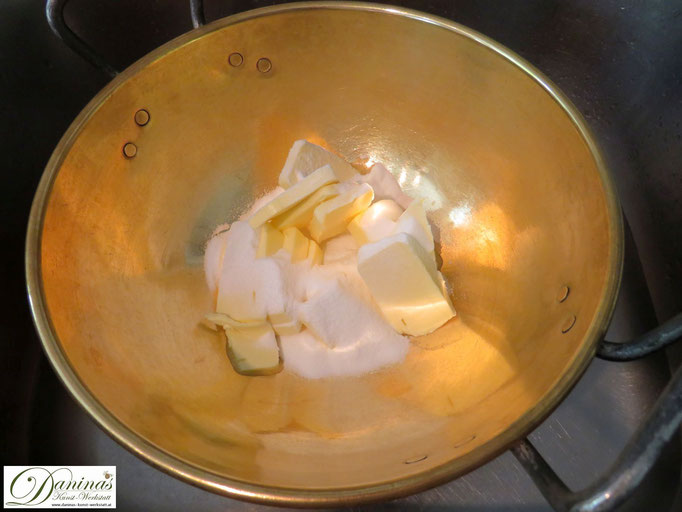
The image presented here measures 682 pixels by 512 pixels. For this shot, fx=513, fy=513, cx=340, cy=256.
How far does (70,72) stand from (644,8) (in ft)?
3.29

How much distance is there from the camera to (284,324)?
735mm

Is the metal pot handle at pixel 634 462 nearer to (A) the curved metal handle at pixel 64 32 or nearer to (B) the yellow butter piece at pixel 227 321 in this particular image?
(B) the yellow butter piece at pixel 227 321

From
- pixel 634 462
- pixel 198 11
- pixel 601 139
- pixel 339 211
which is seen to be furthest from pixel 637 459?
pixel 198 11

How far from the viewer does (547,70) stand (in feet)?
3.22

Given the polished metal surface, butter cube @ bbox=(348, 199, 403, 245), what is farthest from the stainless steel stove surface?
butter cube @ bbox=(348, 199, 403, 245)

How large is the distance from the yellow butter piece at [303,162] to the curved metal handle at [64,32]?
31 cm

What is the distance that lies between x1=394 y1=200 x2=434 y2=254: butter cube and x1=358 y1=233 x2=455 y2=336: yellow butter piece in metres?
0.02

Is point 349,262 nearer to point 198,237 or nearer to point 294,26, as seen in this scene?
point 198,237

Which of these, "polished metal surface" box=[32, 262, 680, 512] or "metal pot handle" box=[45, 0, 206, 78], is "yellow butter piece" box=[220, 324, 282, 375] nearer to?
"polished metal surface" box=[32, 262, 680, 512]

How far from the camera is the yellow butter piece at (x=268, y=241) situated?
0.76 m

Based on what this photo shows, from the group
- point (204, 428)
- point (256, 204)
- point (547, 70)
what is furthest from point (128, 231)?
point (547, 70)

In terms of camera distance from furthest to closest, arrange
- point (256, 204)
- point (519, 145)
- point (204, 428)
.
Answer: point (256, 204)
point (519, 145)
point (204, 428)

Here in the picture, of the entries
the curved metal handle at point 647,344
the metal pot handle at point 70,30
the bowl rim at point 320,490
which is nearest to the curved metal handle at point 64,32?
the metal pot handle at point 70,30

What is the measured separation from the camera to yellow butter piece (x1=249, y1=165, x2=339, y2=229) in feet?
2.52
